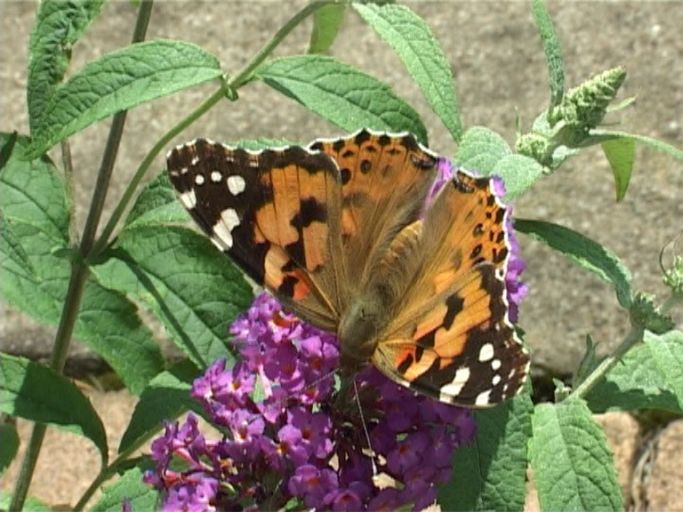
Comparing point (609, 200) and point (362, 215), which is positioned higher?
point (609, 200)

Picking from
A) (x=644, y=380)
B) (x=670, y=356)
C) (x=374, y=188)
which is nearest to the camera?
(x=374, y=188)

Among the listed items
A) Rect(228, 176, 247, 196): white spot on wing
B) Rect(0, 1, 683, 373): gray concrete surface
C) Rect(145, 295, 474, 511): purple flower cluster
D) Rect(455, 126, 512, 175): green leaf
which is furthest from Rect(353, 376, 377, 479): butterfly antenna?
Rect(0, 1, 683, 373): gray concrete surface

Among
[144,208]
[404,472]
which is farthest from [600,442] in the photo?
[144,208]

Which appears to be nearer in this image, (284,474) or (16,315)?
(284,474)

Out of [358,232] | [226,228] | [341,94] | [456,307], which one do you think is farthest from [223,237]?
[341,94]

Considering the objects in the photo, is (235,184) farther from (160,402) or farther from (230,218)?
(160,402)

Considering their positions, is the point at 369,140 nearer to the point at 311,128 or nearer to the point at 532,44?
the point at 311,128
